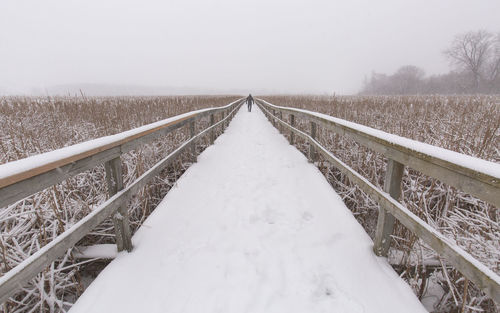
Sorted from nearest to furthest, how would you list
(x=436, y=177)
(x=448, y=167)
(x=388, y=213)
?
(x=448, y=167) → (x=436, y=177) → (x=388, y=213)

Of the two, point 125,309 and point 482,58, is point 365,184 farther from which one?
point 482,58

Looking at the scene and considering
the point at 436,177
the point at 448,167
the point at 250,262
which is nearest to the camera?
the point at 448,167

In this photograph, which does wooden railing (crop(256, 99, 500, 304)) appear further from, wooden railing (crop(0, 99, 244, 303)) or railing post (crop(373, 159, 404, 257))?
wooden railing (crop(0, 99, 244, 303))

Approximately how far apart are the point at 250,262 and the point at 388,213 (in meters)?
1.30

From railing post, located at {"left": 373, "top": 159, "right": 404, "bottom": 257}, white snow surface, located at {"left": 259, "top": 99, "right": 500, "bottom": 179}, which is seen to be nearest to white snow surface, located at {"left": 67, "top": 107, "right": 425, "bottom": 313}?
railing post, located at {"left": 373, "top": 159, "right": 404, "bottom": 257}

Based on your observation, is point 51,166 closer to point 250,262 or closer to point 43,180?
point 43,180

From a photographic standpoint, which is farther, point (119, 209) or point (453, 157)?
point (119, 209)

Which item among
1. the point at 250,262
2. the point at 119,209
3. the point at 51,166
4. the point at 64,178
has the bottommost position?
the point at 250,262

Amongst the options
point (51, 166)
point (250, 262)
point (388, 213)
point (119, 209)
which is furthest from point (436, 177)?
point (119, 209)

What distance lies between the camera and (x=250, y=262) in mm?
2168

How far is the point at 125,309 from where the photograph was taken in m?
1.71

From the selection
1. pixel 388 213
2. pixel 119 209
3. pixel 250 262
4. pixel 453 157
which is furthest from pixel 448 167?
pixel 119 209

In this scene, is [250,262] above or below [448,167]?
below

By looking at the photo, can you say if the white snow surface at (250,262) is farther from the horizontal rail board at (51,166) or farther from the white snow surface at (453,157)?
the white snow surface at (453,157)
